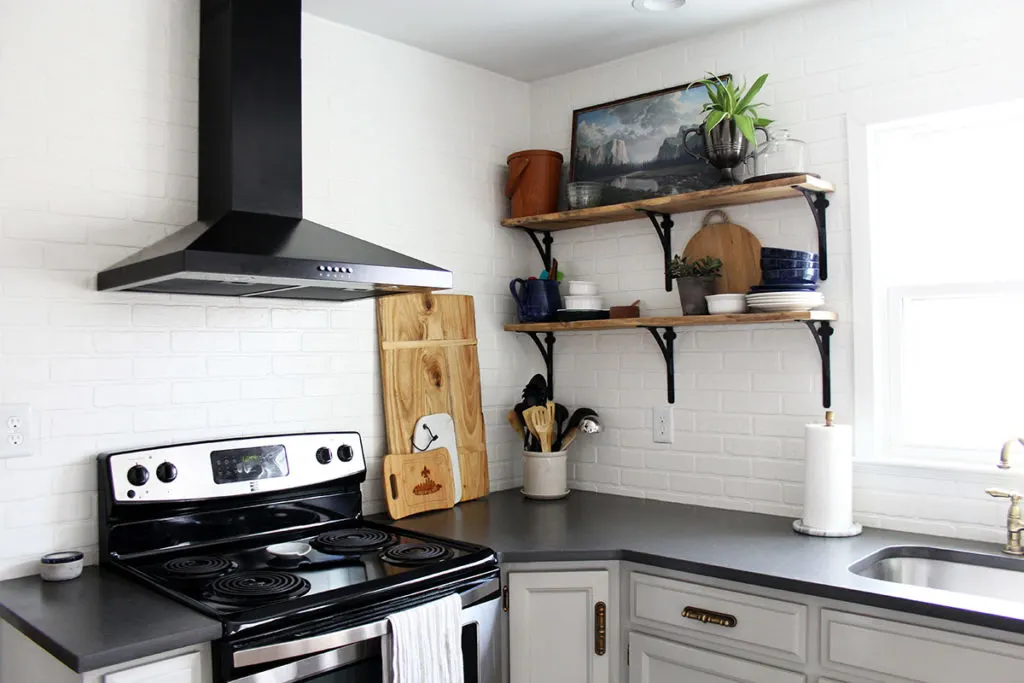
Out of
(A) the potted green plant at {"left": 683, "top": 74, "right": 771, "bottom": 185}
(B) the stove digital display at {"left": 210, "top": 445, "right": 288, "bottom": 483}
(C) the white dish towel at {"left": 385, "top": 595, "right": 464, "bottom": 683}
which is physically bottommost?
(C) the white dish towel at {"left": 385, "top": 595, "right": 464, "bottom": 683}

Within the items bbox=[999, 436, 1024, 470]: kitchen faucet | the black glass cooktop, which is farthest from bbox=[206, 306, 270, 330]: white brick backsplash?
→ bbox=[999, 436, 1024, 470]: kitchen faucet

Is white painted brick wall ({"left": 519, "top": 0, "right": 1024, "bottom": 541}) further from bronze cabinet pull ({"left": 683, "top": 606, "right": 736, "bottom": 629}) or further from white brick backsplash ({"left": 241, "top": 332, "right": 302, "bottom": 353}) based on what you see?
white brick backsplash ({"left": 241, "top": 332, "right": 302, "bottom": 353})

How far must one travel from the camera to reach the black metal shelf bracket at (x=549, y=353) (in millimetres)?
3287

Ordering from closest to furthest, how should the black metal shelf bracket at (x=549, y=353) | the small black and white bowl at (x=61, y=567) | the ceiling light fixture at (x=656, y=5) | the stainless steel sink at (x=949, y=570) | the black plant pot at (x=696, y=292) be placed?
1. the small black and white bowl at (x=61, y=567)
2. the stainless steel sink at (x=949, y=570)
3. the ceiling light fixture at (x=656, y=5)
4. the black plant pot at (x=696, y=292)
5. the black metal shelf bracket at (x=549, y=353)

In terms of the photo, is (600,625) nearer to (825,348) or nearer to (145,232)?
(825,348)

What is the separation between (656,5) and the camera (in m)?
2.60

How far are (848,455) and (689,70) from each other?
136cm

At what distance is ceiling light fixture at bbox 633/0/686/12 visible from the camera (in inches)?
101

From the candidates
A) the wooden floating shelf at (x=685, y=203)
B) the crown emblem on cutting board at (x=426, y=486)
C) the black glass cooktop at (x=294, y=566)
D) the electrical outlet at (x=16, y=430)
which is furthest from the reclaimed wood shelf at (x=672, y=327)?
the electrical outlet at (x=16, y=430)

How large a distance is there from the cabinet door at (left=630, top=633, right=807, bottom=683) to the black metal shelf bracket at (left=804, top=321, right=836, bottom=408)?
84 centimetres

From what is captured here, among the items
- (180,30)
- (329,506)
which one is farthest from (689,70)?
(329,506)

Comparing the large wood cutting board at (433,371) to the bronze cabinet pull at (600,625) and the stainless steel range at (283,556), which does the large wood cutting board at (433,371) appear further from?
the bronze cabinet pull at (600,625)

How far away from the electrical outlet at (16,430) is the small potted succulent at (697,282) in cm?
183

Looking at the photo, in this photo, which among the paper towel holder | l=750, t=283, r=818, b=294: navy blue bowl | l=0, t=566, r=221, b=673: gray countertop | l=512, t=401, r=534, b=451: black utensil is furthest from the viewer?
l=512, t=401, r=534, b=451: black utensil
